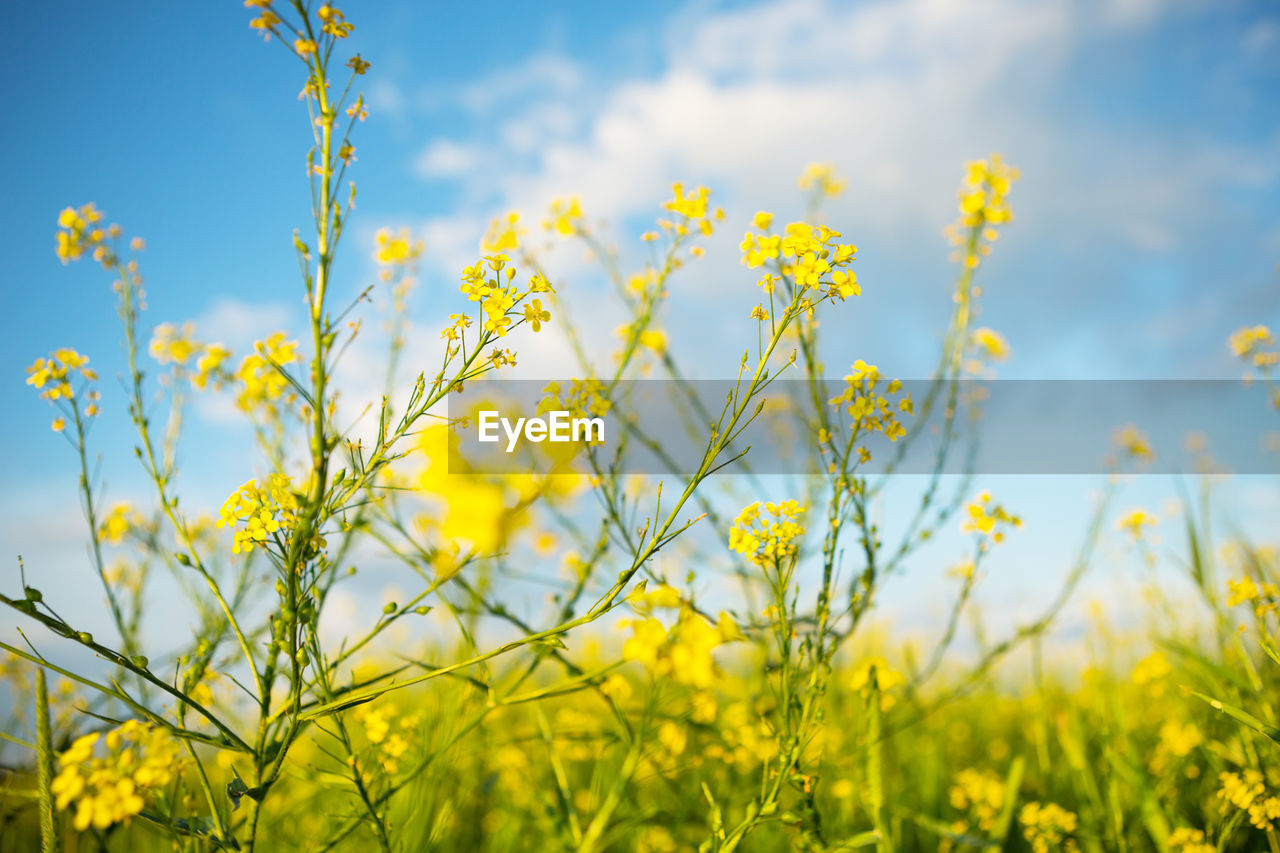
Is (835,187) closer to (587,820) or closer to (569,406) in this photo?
(569,406)

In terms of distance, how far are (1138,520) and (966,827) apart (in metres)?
1.75

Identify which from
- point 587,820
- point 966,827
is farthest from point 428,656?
point 966,827

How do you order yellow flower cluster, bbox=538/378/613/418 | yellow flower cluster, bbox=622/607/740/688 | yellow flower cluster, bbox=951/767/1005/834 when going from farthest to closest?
yellow flower cluster, bbox=951/767/1005/834 → yellow flower cluster, bbox=538/378/613/418 → yellow flower cluster, bbox=622/607/740/688

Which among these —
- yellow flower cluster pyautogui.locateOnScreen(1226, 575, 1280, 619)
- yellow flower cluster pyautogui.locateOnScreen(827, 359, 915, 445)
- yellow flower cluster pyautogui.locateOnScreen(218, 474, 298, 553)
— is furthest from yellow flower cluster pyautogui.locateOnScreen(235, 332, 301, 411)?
yellow flower cluster pyautogui.locateOnScreen(1226, 575, 1280, 619)

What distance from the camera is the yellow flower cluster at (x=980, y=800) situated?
346 cm

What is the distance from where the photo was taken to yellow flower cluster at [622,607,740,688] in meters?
1.01

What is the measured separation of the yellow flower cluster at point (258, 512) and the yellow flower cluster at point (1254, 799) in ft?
9.56

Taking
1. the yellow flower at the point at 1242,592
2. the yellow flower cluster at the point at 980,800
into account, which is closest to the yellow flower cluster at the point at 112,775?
the yellow flower at the point at 1242,592

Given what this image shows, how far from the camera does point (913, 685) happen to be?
8.38ft

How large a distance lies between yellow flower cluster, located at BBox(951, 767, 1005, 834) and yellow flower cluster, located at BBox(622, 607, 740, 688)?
308 cm

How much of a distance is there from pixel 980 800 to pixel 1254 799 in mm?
1521

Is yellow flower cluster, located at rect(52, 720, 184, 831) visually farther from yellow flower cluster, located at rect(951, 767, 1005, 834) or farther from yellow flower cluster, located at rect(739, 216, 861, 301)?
yellow flower cluster, located at rect(951, 767, 1005, 834)

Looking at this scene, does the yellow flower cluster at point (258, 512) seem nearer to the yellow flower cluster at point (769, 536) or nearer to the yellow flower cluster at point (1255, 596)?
the yellow flower cluster at point (769, 536)

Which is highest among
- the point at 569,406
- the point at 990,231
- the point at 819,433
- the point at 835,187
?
the point at 835,187
